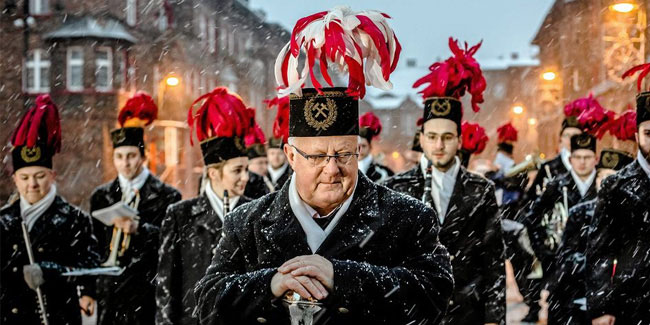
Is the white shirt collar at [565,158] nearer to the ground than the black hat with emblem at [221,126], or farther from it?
nearer to the ground

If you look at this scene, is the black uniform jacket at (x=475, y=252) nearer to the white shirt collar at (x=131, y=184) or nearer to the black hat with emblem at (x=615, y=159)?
the black hat with emblem at (x=615, y=159)

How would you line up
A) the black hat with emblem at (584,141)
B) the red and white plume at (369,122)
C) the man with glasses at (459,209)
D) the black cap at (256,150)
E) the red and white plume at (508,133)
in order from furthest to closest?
1. the red and white plume at (508,133)
2. the black cap at (256,150)
3. the red and white plume at (369,122)
4. the black hat with emblem at (584,141)
5. the man with glasses at (459,209)

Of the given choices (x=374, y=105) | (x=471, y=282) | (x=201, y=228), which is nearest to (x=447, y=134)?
(x=471, y=282)

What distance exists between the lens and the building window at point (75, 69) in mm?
37406

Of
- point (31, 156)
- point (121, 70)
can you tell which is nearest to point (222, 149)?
point (31, 156)

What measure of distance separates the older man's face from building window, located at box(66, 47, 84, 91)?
3484 centimetres

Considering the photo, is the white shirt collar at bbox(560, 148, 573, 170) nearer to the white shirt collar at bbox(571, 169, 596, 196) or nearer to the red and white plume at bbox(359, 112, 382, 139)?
the white shirt collar at bbox(571, 169, 596, 196)

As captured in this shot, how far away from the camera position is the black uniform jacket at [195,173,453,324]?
148 inches

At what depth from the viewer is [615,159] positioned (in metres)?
10.3

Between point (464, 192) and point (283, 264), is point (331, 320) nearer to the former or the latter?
point (283, 264)

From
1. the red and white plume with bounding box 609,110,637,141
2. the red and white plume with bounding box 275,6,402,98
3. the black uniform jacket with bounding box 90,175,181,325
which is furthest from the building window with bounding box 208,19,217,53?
the red and white plume with bounding box 275,6,402,98

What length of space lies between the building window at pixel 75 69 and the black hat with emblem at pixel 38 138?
29.7m

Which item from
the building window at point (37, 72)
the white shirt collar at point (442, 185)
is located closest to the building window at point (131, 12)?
the building window at point (37, 72)

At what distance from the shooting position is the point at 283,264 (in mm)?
3752
